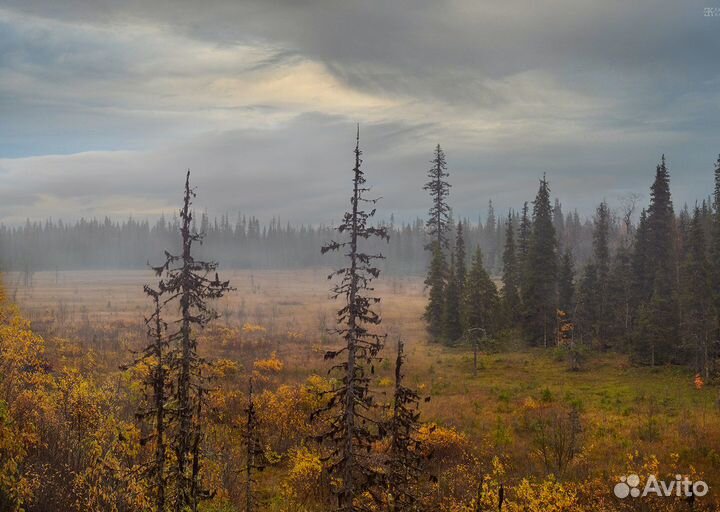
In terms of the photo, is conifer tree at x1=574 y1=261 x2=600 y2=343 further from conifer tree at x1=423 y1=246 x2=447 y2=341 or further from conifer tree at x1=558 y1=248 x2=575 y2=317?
conifer tree at x1=423 y1=246 x2=447 y2=341

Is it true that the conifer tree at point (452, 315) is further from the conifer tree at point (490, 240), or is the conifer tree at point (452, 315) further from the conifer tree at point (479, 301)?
the conifer tree at point (490, 240)

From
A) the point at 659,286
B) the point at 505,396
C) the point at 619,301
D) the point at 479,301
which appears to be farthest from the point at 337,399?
the point at 619,301

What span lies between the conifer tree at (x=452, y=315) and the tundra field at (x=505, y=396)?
9.05ft

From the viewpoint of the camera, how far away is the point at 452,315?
5603 centimetres

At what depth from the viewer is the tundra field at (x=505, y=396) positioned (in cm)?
2005

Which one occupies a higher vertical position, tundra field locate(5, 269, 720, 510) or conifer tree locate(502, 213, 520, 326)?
conifer tree locate(502, 213, 520, 326)

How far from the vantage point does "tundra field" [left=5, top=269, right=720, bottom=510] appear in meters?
20.0

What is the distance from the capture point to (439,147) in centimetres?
7106

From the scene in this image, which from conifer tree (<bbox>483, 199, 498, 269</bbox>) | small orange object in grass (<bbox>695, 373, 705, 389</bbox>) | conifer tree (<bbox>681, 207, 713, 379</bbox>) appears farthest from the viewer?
conifer tree (<bbox>483, 199, 498, 269</bbox>)

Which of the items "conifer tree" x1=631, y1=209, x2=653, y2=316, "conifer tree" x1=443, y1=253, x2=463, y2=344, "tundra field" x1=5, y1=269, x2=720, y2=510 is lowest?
"tundra field" x1=5, y1=269, x2=720, y2=510

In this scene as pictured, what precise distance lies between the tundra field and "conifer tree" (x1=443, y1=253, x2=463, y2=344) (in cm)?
276

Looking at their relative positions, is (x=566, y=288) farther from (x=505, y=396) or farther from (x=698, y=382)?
(x=505, y=396)

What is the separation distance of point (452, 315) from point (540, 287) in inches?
388

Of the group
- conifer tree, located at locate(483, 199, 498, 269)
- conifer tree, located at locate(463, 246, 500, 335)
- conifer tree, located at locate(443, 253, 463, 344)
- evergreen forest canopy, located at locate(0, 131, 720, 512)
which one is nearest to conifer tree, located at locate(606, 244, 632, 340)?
evergreen forest canopy, located at locate(0, 131, 720, 512)
